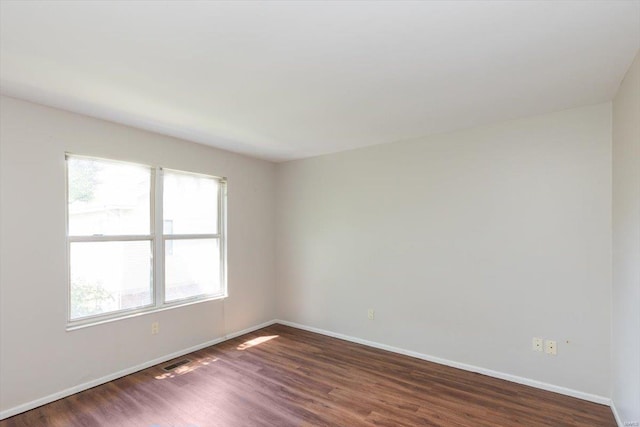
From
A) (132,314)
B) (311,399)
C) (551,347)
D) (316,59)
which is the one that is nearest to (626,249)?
(551,347)

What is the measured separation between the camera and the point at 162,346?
3412mm

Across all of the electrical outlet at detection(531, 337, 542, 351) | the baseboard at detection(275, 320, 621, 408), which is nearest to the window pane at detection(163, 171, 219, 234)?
the baseboard at detection(275, 320, 621, 408)

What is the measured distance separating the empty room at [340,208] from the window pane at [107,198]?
19 mm

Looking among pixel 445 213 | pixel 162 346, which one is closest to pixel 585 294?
pixel 445 213

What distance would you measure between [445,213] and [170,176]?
3085 mm

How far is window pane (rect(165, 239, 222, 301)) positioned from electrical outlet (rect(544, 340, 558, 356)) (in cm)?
355

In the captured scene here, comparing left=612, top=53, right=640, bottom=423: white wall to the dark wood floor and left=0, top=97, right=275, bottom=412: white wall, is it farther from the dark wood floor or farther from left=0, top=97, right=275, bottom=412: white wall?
left=0, top=97, right=275, bottom=412: white wall

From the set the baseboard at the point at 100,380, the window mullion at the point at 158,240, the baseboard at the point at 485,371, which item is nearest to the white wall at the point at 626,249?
the baseboard at the point at 485,371

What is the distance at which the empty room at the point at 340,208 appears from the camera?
5.68 feet

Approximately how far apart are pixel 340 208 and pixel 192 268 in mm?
1994

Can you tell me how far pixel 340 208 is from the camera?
4215mm

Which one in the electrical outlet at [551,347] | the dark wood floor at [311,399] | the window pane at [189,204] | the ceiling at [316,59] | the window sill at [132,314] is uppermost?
the ceiling at [316,59]

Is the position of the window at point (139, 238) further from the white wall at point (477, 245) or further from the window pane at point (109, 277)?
the white wall at point (477, 245)

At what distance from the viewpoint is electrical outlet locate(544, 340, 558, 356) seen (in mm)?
2754
